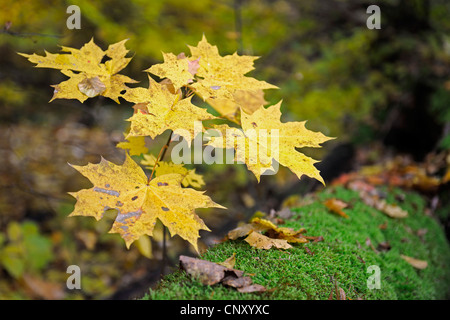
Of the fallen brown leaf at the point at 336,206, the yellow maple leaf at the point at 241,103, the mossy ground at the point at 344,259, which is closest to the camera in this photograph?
the mossy ground at the point at 344,259

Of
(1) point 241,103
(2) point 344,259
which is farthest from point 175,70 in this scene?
(2) point 344,259

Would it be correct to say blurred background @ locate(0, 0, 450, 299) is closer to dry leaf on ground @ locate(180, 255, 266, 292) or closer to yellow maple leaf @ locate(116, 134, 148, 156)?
yellow maple leaf @ locate(116, 134, 148, 156)

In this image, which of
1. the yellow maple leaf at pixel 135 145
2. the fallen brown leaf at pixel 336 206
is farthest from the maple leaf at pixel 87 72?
the fallen brown leaf at pixel 336 206

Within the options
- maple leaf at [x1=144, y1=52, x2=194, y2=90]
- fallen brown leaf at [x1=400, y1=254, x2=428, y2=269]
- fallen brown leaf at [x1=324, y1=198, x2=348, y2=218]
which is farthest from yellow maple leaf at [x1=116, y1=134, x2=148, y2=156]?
fallen brown leaf at [x1=400, y1=254, x2=428, y2=269]

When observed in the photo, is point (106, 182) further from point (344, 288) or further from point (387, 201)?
point (387, 201)

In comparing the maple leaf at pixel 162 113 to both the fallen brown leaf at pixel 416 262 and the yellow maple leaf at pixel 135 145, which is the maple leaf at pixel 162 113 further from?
the fallen brown leaf at pixel 416 262

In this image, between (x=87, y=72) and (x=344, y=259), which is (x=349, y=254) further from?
(x=87, y=72)

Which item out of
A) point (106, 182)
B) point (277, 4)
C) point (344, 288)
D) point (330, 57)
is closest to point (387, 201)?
point (344, 288)
